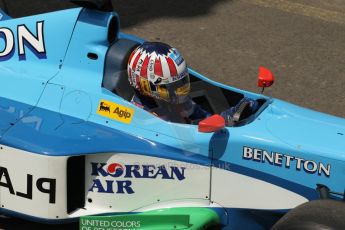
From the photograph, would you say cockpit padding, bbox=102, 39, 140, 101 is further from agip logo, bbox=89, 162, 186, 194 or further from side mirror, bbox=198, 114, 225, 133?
side mirror, bbox=198, 114, 225, 133

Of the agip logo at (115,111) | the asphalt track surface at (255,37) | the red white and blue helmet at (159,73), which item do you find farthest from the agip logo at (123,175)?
the asphalt track surface at (255,37)

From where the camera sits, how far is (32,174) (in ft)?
12.9

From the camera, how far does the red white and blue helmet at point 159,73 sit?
3.94 meters

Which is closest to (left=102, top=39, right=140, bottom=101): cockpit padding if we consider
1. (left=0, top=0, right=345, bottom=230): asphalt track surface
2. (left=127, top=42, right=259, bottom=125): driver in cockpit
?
(left=127, top=42, right=259, bottom=125): driver in cockpit

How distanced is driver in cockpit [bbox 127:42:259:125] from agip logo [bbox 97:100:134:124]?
10cm

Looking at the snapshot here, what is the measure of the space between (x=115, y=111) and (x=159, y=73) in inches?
14.4

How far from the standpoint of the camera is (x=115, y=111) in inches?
157

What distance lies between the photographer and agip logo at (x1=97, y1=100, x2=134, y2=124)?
13.0 feet

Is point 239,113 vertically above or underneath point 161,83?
underneath

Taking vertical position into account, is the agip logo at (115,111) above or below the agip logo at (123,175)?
above

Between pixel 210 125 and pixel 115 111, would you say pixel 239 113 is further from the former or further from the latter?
pixel 115 111

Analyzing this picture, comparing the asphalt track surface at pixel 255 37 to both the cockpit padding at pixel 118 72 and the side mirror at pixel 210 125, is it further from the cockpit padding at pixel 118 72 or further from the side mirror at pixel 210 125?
the side mirror at pixel 210 125

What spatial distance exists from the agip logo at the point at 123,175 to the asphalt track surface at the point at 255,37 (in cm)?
262

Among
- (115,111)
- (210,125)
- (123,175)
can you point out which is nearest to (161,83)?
(115,111)
